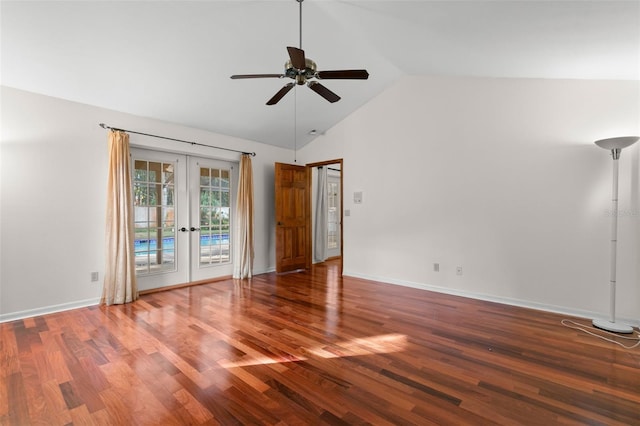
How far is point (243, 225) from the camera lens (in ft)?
16.9

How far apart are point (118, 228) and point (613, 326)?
590 centimetres

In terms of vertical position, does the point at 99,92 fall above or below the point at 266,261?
above

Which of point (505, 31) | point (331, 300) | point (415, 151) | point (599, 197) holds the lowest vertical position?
point (331, 300)

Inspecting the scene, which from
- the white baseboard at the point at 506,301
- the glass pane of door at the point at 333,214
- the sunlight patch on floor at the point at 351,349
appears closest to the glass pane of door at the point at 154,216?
the sunlight patch on floor at the point at 351,349

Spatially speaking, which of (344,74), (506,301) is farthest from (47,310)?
(506,301)

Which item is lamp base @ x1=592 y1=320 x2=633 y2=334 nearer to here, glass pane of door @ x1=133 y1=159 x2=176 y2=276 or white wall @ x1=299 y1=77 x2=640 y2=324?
white wall @ x1=299 y1=77 x2=640 y2=324

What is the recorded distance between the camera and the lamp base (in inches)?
111

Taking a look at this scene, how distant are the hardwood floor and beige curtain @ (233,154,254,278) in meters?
1.60

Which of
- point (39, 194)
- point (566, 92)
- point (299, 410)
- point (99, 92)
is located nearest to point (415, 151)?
point (566, 92)

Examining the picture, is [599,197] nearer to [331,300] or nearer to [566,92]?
[566,92]

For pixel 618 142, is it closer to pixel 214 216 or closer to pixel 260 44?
pixel 260 44

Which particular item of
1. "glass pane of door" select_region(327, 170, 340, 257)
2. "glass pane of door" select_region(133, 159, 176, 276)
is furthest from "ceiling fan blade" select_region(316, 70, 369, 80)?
"glass pane of door" select_region(327, 170, 340, 257)

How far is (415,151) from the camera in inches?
182

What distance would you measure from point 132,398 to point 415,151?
179 inches
